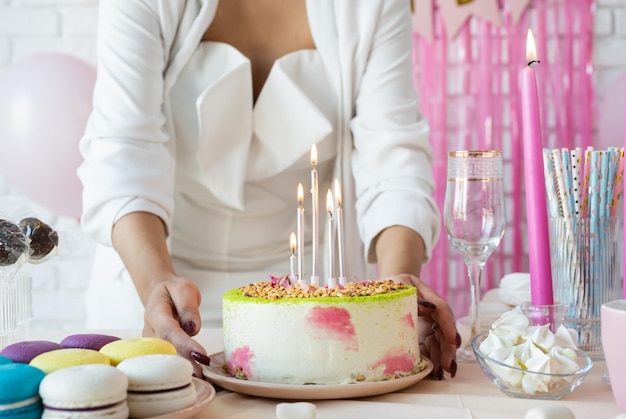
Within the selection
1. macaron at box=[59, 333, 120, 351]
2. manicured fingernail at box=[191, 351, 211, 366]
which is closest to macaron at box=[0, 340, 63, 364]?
macaron at box=[59, 333, 120, 351]

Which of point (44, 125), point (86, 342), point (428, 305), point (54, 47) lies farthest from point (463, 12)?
point (86, 342)

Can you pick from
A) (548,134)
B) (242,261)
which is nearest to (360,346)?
(242,261)

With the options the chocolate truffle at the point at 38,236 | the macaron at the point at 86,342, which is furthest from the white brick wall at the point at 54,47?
the macaron at the point at 86,342

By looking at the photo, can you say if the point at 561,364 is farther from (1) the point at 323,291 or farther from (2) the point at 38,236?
(2) the point at 38,236

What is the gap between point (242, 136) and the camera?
1457 mm

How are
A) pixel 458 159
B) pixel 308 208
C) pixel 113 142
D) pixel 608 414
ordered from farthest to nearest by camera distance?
pixel 308 208
pixel 113 142
pixel 458 159
pixel 608 414

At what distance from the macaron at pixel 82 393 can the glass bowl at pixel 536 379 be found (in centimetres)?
35

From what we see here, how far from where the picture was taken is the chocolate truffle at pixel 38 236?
0.95 meters

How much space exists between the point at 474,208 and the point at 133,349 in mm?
461

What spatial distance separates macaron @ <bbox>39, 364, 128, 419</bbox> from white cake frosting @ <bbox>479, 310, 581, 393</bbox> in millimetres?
Answer: 350

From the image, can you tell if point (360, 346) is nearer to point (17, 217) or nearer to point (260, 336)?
point (260, 336)

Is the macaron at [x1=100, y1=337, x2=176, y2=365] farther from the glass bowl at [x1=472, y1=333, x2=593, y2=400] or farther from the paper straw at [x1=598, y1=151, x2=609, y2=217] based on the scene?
the paper straw at [x1=598, y1=151, x2=609, y2=217]

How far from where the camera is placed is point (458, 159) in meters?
0.94

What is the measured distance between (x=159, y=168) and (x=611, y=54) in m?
2.36
